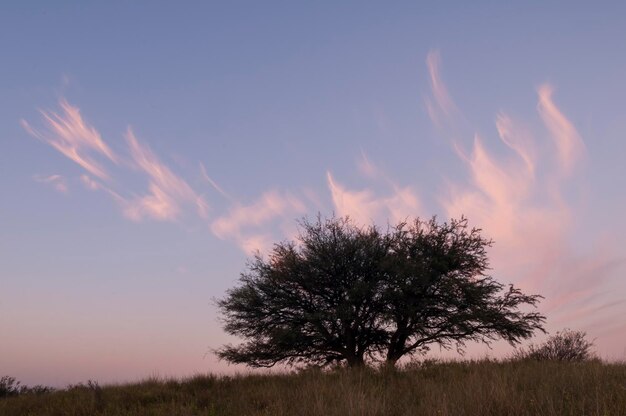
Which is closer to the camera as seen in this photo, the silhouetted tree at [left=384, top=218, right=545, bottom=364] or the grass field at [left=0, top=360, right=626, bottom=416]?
the grass field at [left=0, top=360, right=626, bottom=416]

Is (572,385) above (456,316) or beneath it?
beneath

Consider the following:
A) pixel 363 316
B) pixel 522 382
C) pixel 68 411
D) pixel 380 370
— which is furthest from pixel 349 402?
pixel 363 316

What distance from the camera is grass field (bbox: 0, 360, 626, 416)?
353 inches

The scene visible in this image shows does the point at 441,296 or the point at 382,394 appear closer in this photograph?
the point at 382,394

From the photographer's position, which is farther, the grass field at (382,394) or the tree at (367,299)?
the tree at (367,299)

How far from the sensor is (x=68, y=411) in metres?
13.9

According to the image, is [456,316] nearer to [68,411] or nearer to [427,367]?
[427,367]

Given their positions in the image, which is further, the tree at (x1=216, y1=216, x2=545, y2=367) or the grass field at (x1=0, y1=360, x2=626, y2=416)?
the tree at (x1=216, y1=216, x2=545, y2=367)

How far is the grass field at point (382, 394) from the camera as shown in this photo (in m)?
8.96

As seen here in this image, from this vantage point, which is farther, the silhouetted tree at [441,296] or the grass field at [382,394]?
the silhouetted tree at [441,296]

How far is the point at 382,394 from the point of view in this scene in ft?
37.8

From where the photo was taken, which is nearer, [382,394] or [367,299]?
[382,394]

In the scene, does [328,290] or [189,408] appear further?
[328,290]

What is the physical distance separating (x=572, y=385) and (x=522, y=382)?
1.05 metres
